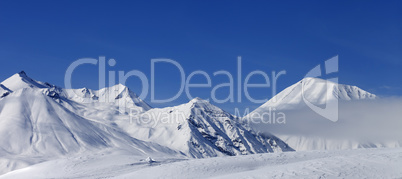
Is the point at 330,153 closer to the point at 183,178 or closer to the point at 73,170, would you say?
the point at 183,178

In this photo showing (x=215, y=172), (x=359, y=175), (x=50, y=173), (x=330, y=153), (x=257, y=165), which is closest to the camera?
(x=359, y=175)

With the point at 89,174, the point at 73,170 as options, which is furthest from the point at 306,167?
the point at 73,170

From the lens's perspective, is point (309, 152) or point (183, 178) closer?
point (183, 178)

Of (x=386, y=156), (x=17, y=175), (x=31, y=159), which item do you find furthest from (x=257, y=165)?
(x=31, y=159)

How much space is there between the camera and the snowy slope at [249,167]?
164 ft

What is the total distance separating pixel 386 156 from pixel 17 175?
61440 millimetres

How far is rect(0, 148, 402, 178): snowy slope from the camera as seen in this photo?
50.0m

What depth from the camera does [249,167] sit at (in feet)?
203

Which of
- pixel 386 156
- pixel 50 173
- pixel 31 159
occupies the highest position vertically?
pixel 386 156

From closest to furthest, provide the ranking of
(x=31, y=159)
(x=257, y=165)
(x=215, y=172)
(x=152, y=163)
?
1. (x=215, y=172)
2. (x=257, y=165)
3. (x=152, y=163)
4. (x=31, y=159)

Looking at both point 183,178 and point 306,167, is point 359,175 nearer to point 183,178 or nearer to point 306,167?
point 306,167

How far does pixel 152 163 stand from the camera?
8525cm

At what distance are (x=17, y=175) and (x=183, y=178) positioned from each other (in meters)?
40.3

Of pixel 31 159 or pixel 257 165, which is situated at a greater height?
pixel 257 165
